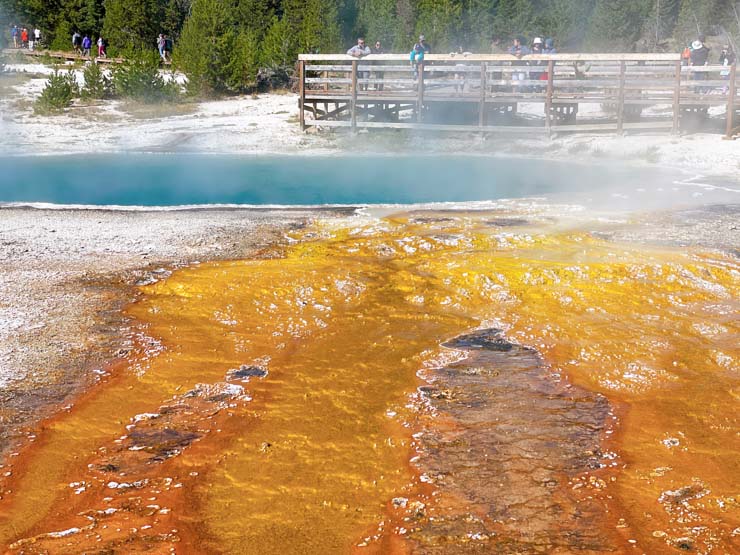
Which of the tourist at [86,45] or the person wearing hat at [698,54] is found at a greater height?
the tourist at [86,45]

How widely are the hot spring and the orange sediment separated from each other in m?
0.02

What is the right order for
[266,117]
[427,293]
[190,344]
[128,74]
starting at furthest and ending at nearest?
[128,74] → [266,117] → [427,293] → [190,344]

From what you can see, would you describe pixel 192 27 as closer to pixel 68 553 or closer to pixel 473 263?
pixel 473 263

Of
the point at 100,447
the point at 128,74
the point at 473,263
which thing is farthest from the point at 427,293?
the point at 128,74

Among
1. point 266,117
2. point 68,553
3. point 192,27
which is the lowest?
point 68,553

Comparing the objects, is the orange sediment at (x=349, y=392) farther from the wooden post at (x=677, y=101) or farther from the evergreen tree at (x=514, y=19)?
the evergreen tree at (x=514, y=19)

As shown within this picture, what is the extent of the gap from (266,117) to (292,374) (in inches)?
641

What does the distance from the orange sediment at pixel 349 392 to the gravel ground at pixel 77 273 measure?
0.22m

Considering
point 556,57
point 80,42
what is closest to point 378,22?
point 80,42

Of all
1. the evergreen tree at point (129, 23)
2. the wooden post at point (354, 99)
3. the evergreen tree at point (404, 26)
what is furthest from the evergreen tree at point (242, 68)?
the evergreen tree at point (404, 26)

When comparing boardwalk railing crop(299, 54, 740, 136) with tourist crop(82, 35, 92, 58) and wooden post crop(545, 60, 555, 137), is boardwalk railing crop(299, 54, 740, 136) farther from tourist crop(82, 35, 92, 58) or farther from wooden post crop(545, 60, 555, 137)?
tourist crop(82, 35, 92, 58)

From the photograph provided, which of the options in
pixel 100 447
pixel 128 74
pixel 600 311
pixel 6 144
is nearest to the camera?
pixel 100 447

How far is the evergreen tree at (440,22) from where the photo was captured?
4109cm

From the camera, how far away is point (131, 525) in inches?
137
